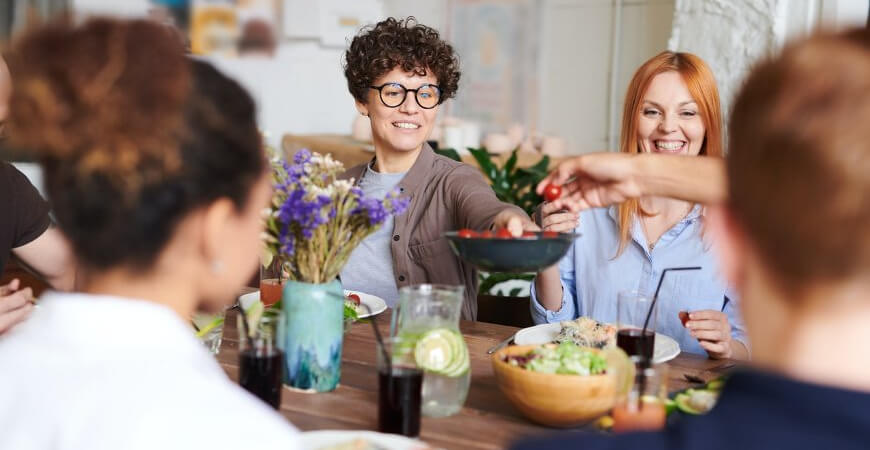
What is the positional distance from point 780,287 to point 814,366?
7 cm

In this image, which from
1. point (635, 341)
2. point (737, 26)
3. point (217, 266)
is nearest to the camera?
point (217, 266)

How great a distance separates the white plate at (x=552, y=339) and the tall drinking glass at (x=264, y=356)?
0.61 metres

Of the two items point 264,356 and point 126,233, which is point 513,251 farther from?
point 126,233

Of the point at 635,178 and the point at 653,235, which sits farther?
the point at 653,235

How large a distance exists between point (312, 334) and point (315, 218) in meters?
0.20

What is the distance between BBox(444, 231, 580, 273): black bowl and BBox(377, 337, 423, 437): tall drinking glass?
8.7 inches

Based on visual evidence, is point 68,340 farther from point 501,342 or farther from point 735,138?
point 501,342

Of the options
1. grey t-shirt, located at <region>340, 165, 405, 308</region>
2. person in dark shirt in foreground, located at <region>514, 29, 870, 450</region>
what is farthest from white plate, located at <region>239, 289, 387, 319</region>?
person in dark shirt in foreground, located at <region>514, 29, 870, 450</region>

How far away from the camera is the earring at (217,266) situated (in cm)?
108

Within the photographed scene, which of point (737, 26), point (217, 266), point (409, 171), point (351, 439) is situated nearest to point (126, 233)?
point (217, 266)

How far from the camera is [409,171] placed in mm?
2639

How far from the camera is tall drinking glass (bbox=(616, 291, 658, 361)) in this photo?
5.69 ft

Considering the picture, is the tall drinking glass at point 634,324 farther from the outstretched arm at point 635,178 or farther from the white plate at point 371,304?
the white plate at point 371,304

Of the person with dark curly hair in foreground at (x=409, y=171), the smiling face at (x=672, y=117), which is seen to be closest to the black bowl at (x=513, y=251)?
the person with dark curly hair in foreground at (x=409, y=171)
